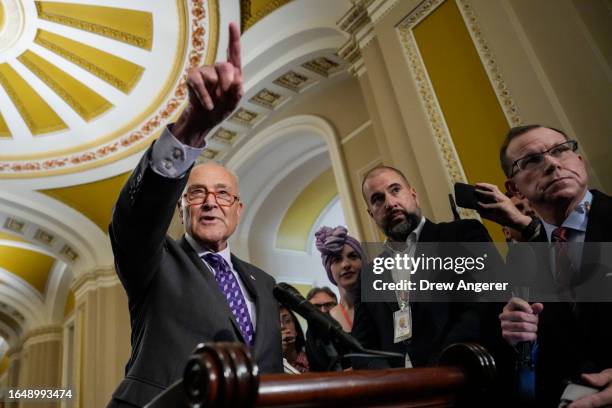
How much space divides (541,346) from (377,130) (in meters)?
3.17

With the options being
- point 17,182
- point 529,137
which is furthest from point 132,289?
point 17,182

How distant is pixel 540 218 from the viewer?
4.86 ft

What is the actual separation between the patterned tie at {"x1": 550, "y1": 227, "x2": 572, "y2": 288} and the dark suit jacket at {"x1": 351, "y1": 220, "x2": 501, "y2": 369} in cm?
26

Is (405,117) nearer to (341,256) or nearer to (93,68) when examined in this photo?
(341,256)

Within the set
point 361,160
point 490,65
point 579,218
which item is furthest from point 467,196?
point 361,160

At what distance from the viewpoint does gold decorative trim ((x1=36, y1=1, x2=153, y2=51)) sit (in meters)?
5.67

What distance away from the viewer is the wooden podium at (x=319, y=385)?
60 cm

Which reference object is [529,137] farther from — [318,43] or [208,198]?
[318,43]

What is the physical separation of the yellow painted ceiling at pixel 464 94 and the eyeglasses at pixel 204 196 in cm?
198

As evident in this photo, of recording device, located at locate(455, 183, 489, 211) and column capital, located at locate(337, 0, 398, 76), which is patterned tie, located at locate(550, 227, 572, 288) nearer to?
recording device, located at locate(455, 183, 489, 211)

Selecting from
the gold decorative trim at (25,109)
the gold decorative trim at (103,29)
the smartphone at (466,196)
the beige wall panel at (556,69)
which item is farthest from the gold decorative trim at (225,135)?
the smartphone at (466,196)

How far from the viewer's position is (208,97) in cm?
98

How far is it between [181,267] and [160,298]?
0.10 metres

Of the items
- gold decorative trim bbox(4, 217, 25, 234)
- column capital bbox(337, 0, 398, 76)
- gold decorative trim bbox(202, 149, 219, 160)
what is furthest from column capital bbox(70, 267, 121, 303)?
column capital bbox(337, 0, 398, 76)
